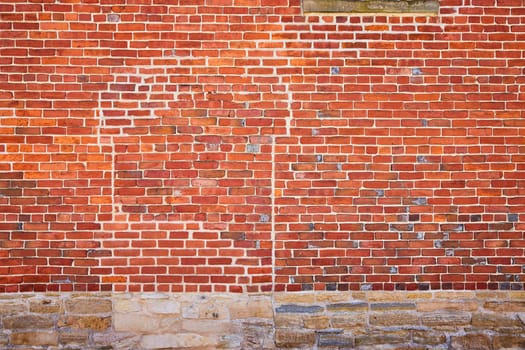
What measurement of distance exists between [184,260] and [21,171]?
1.71 m

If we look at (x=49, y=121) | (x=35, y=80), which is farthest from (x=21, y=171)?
(x=35, y=80)

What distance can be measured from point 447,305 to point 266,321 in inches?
67.1

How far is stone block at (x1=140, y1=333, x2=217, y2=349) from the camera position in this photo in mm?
4449

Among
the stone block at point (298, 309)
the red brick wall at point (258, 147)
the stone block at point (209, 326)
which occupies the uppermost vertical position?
the red brick wall at point (258, 147)

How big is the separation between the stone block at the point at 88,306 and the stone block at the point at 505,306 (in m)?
3.54

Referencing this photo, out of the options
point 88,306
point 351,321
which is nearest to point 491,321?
point 351,321

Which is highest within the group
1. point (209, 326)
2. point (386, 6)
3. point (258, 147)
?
point (386, 6)

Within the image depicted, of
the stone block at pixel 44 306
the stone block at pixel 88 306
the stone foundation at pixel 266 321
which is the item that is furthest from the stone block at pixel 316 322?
the stone block at pixel 44 306

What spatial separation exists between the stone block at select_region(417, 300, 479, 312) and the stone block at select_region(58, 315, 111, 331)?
2.94m

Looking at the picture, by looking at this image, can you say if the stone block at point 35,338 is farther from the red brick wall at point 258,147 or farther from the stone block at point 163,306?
the stone block at point 163,306

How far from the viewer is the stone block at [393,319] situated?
4523mm

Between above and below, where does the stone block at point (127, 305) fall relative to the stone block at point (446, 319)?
above

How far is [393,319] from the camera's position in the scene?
4527mm

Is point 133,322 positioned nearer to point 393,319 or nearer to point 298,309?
point 298,309
